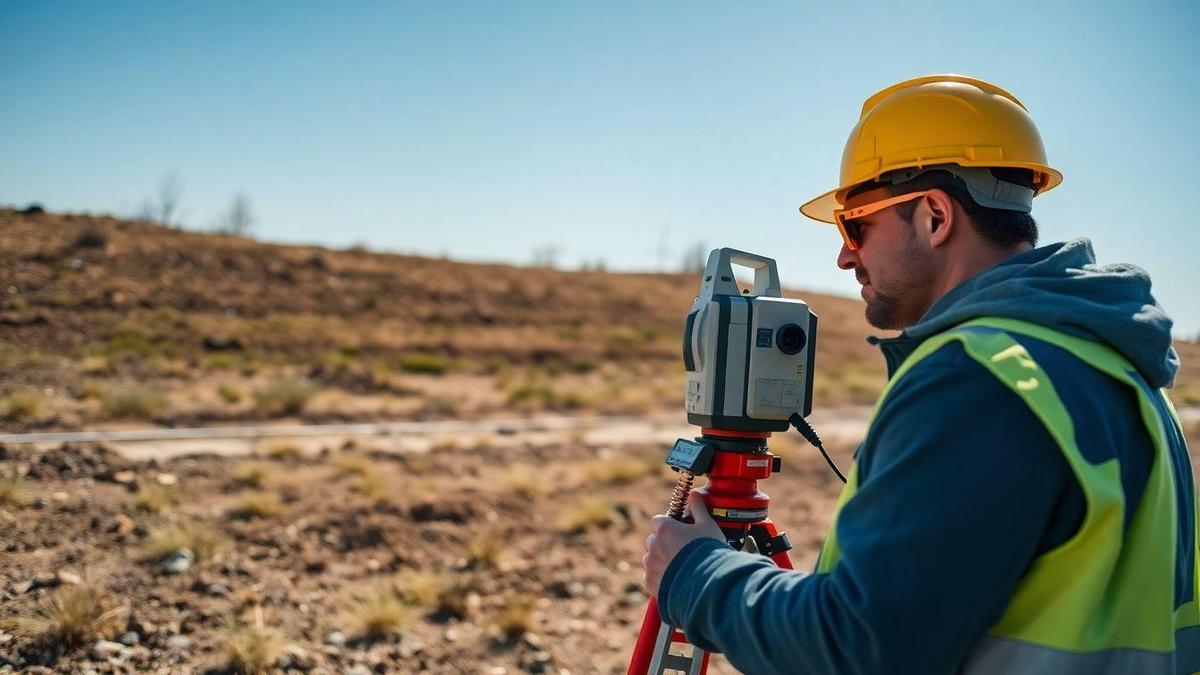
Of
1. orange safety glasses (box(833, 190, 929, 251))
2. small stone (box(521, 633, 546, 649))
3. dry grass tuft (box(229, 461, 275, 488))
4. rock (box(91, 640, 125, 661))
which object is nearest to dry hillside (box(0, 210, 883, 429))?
dry grass tuft (box(229, 461, 275, 488))

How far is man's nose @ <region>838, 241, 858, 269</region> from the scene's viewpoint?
182 centimetres

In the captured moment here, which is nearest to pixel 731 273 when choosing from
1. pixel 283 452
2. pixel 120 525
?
pixel 120 525

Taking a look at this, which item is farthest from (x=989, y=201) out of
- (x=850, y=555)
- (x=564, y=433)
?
(x=564, y=433)

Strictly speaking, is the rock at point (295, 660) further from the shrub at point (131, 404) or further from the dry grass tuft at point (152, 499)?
the shrub at point (131, 404)

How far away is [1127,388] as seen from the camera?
4.00 ft

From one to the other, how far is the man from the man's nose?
38cm

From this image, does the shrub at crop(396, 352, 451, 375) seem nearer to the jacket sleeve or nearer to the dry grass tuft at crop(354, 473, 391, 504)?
the dry grass tuft at crop(354, 473, 391, 504)

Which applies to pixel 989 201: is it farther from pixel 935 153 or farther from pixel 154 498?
pixel 154 498

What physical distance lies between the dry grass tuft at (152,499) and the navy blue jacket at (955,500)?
17.5ft

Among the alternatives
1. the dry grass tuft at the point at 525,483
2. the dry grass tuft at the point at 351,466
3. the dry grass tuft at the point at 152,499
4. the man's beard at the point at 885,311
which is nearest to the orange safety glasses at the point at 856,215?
the man's beard at the point at 885,311

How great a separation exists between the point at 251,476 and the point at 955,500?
265 inches

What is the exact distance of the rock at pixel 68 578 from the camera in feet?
13.4

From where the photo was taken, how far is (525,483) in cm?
770

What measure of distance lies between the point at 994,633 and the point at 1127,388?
0.42 metres
